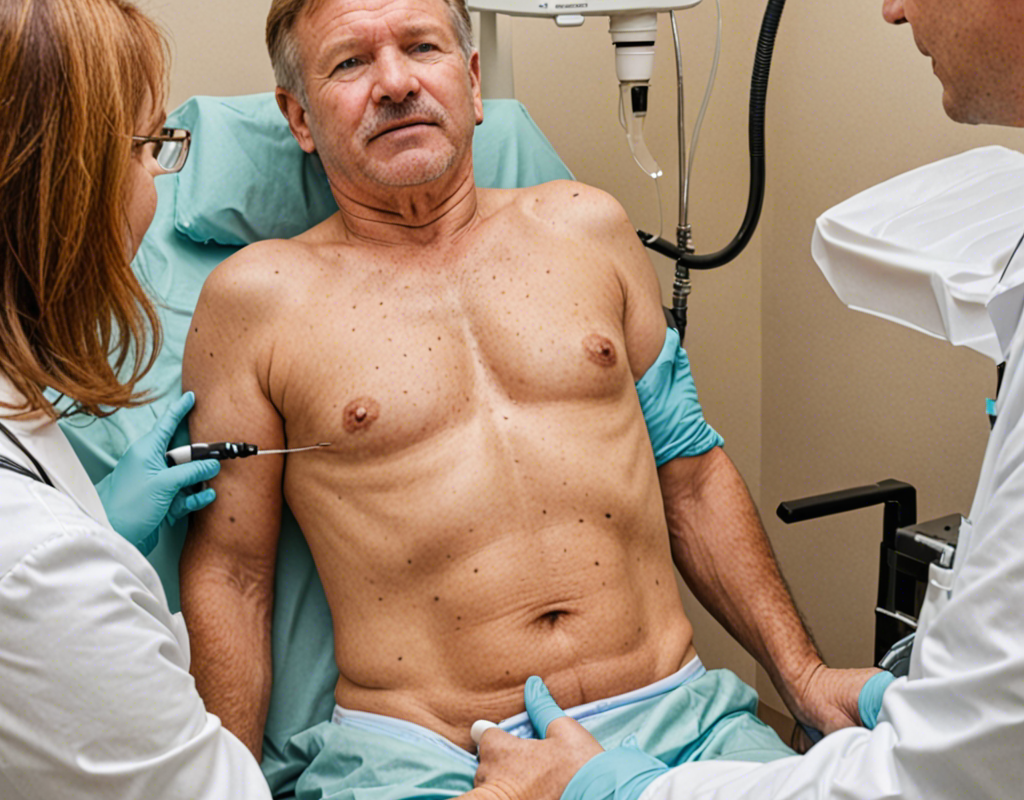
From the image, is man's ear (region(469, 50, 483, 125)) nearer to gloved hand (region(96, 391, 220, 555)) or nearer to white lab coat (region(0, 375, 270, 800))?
gloved hand (region(96, 391, 220, 555))

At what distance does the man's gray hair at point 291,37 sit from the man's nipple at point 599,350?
1.64 ft

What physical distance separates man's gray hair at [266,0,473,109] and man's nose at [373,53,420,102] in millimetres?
134

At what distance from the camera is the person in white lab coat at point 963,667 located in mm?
715

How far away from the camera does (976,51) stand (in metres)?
0.90

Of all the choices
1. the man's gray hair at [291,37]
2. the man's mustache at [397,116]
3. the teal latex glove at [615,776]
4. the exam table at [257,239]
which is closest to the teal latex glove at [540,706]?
the teal latex glove at [615,776]

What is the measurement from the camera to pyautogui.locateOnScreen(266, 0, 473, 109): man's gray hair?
157 centimetres

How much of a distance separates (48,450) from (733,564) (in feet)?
3.58

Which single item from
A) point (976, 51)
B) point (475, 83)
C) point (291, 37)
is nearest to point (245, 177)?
point (291, 37)

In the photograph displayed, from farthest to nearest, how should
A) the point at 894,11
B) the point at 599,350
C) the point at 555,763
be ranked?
the point at 599,350, the point at 555,763, the point at 894,11

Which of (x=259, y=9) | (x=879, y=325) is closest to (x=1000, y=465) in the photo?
(x=879, y=325)

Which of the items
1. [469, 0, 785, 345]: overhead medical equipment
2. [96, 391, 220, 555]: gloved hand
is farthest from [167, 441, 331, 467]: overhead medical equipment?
[469, 0, 785, 345]: overhead medical equipment

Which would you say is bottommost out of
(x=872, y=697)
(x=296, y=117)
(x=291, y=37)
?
(x=872, y=697)

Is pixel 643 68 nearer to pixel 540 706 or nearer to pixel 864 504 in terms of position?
pixel 864 504

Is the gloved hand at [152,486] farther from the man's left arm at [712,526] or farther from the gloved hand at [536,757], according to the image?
the man's left arm at [712,526]
